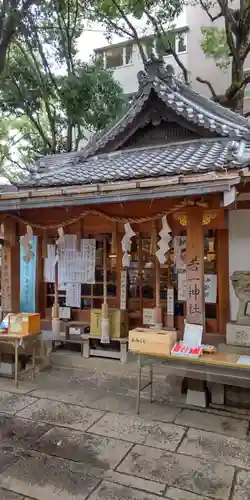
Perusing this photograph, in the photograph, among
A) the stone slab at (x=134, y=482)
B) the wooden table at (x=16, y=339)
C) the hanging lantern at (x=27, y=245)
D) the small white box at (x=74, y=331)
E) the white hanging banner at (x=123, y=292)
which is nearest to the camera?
the stone slab at (x=134, y=482)

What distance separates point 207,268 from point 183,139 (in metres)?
3.03

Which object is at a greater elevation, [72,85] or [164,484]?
[72,85]

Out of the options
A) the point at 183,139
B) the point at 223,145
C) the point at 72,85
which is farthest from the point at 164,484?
the point at 72,85

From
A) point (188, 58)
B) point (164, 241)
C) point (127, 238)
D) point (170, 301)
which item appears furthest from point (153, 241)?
point (188, 58)

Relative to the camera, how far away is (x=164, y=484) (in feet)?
10.1

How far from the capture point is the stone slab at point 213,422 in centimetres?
407

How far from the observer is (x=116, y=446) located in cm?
374

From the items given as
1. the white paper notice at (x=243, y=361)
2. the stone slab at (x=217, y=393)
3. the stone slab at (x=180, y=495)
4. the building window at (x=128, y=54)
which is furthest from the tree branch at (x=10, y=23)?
the building window at (x=128, y=54)

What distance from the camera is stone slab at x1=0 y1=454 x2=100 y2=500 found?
297cm

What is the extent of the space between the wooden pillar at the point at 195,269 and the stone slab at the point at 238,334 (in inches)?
37.5

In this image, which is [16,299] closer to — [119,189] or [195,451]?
[119,189]

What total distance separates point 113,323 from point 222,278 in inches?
91.5

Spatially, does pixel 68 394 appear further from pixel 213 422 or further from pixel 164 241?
pixel 164 241

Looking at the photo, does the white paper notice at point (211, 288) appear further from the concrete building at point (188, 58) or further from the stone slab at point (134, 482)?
the concrete building at point (188, 58)
